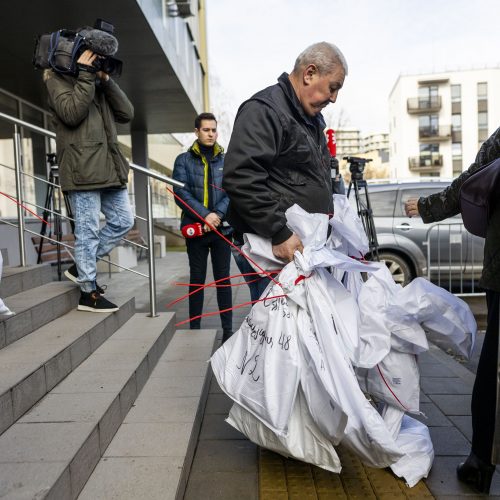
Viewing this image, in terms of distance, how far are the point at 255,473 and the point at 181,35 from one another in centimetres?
1181

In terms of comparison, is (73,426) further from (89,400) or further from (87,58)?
(87,58)

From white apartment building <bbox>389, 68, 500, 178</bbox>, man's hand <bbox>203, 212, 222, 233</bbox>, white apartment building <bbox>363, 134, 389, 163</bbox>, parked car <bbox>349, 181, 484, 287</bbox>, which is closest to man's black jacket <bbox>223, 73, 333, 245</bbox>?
man's hand <bbox>203, 212, 222, 233</bbox>

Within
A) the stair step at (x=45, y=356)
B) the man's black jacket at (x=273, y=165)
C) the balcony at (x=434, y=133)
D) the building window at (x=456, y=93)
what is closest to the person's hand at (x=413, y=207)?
the man's black jacket at (x=273, y=165)

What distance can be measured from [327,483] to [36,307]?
6.76 ft

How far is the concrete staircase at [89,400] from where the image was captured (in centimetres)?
204

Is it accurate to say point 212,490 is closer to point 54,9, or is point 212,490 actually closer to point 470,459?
point 470,459

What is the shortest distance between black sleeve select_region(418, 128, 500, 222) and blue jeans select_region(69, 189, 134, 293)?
216cm

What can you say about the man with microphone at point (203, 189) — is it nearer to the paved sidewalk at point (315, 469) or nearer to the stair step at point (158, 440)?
the stair step at point (158, 440)

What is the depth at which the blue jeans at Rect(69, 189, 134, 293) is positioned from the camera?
3.62 meters

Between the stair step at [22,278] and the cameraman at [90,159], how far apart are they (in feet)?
1.59

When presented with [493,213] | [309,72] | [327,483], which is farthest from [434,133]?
[327,483]

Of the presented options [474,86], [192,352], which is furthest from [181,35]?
[474,86]

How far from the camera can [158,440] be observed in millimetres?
2475

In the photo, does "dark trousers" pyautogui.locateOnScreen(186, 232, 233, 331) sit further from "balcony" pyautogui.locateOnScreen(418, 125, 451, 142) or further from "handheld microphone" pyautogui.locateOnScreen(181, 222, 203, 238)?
"balcony" pyautogui.locateOnScreen(418, 125, 451, 142)
